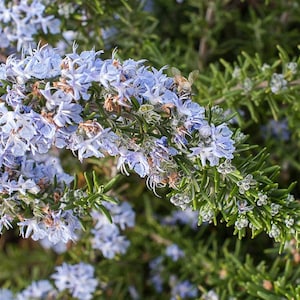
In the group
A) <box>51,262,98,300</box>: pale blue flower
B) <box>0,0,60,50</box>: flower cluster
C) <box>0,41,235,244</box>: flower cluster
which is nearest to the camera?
<box>0,41,235,244</box>: flower cluster

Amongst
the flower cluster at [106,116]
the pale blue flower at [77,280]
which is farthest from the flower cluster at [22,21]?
the pale blue flower at [77,280]

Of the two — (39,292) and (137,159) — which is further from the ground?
(137,159)

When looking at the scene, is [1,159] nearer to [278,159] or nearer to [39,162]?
[39,162]

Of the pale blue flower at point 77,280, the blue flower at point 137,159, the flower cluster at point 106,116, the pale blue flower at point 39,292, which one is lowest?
the pale blue flower at point 39,292

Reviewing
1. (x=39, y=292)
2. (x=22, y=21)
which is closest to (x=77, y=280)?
(x=39, y=292)

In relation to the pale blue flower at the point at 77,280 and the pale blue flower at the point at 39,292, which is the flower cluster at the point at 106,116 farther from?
the pale blue flower at the point at 39,292

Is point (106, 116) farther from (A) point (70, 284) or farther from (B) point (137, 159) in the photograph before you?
(A) point (70, 284)

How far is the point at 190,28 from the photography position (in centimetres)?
267

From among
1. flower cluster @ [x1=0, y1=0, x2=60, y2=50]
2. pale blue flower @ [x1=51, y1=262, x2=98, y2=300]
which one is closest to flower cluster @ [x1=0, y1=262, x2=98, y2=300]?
pale blue flower @ [x1=51, y1=262, x2=98, y2=300]

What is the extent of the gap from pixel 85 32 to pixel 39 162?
2.53ft

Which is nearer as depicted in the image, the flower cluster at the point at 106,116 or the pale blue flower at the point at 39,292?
the flower cluster at the point at 106,116

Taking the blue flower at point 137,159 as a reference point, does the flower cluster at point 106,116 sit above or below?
above

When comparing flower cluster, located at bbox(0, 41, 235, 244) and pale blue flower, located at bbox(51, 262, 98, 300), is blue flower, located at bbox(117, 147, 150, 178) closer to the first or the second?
flower cluster, located at bbox(0, 41, 235, 244)

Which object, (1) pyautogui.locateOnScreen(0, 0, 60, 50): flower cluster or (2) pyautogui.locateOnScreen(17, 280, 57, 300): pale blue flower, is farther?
(2) pyautogui.locateOnScreen(17, 280, 57, 300): pale blue flower
